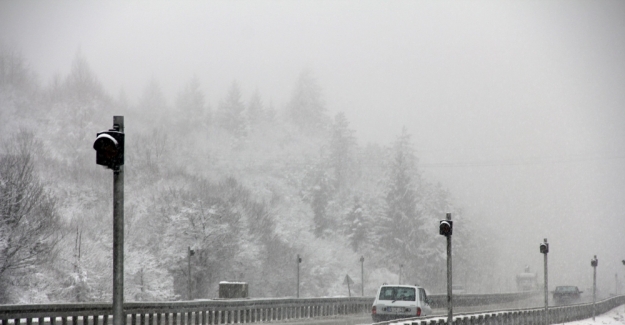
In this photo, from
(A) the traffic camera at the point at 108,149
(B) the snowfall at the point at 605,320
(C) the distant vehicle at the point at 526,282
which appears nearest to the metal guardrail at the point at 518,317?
(B) the snowfall at the point at 605,320

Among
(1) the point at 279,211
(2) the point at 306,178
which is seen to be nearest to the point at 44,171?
(1) the point at 279,211

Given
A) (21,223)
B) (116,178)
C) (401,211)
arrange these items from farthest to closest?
(401,211) → (21,223) → (116,178)

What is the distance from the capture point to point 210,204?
272 ft

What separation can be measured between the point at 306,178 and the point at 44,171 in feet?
156

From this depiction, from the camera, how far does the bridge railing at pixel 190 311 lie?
80.2 ft

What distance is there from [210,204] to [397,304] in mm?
54626

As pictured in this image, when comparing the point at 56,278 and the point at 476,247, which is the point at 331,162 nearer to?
the point at 476,247

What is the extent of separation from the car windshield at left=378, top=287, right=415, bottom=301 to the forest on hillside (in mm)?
27164

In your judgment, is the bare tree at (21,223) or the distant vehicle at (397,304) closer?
the distant vehicle at (397,304)

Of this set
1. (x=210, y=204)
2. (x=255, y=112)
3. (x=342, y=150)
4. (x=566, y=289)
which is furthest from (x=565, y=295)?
(x=255, y=112)

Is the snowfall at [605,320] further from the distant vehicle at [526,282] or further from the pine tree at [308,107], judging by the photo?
the pine tree at [308,107]

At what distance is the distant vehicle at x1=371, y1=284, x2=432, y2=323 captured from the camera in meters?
29.7

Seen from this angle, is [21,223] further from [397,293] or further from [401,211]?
[401,211]

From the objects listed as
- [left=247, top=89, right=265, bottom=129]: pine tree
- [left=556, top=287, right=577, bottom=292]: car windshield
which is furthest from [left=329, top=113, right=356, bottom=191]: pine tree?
[left=556, top=287, right=577, bottom=292]: car windshield
